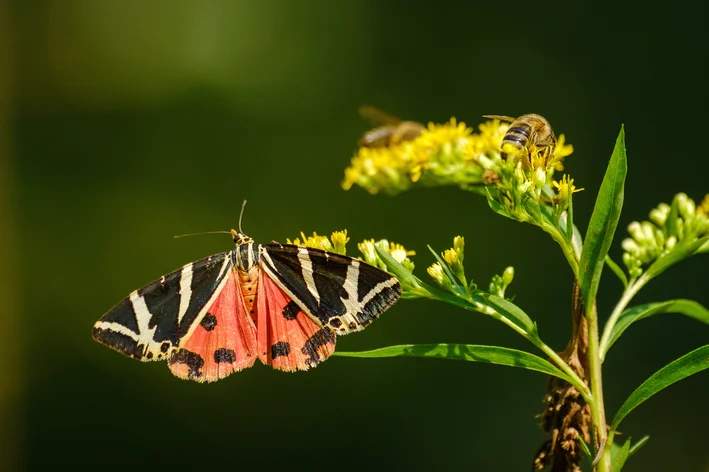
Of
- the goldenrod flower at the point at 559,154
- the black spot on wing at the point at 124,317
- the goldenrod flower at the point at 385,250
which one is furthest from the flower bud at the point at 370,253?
the black spot on wing at the point at 124,317

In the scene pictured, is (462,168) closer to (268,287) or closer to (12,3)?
(268,287)

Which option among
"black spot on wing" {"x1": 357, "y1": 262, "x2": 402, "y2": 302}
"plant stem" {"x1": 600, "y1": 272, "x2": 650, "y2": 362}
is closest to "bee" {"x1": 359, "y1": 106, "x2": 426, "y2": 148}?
"black spot on wing" {"x1": 357, "y1": 262, "x2": 402, "y2": 302}

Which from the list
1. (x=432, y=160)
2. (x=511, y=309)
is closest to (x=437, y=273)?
(x=511, y=309)

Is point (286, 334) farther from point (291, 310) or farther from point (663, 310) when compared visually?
point (663, 310)

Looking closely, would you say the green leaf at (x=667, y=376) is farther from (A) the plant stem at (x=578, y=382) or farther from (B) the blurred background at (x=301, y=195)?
(B) the blurred background at (x=301, y=195)

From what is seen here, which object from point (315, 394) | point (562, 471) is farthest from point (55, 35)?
point (562, 471)

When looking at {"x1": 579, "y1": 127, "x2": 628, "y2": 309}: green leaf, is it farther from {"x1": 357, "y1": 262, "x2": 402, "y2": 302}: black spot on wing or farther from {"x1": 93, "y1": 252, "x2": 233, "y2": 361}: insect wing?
{"x1": 93, "y1": 252, "x2": 233, "y2": 361}: insect wing
